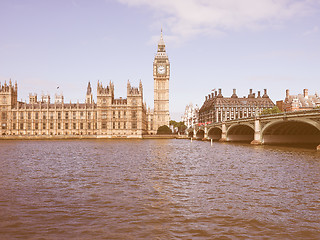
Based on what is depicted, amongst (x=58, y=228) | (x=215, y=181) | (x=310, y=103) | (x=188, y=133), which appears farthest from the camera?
(x=188, y=133)

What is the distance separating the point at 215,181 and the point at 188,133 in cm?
13208

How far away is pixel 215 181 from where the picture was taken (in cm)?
1992

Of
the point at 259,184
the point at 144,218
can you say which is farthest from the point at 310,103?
the point at 144,218

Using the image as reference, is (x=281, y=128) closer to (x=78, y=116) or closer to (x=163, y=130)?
(x=163, y=130)

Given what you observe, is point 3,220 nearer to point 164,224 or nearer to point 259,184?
point 164,224

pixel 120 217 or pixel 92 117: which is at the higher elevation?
pixel 92 117

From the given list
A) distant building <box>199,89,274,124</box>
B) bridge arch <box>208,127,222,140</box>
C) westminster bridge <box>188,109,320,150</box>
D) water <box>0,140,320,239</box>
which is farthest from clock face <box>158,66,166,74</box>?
water <box>0,140,320,239</box>

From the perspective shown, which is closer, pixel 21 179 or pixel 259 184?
pixel 259 184

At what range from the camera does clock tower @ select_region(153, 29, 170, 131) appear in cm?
15725

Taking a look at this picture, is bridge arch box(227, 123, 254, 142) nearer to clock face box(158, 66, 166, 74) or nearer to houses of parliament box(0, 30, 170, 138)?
houses of parliament box(0, 30, 170, 138)

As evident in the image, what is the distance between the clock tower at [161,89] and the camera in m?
157

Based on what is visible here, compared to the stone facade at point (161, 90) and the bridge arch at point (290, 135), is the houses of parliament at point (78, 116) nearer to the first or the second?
the stone facade at point (161, 90)

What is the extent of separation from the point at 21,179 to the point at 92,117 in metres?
125

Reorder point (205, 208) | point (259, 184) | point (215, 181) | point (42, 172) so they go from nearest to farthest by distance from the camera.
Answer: point (205, 208) → point (259, 184) → point (215, 181) → point (42, 172)
